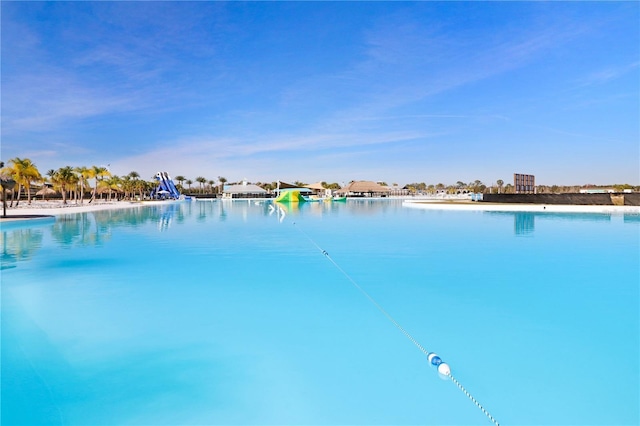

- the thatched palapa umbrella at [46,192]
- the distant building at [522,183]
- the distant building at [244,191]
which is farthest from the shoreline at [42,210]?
the distant building at [244,191]

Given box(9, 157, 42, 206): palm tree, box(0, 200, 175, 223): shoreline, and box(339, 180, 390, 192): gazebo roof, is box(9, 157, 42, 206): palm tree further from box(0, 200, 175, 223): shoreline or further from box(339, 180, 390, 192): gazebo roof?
box(339, 180, 390, 192): gazebo roof

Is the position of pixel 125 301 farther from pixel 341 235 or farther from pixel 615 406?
pixel 341 235

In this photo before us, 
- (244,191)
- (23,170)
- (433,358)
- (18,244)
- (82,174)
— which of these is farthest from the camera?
(244,191)

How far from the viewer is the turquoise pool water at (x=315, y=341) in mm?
3471

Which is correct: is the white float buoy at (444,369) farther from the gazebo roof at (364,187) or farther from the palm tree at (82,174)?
the gazebo roof at (364,187)

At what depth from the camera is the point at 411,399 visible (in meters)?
3.58

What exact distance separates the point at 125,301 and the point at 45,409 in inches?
124

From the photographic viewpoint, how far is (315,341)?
16.1ft

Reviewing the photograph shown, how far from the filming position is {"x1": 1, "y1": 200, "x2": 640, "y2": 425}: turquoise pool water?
347 centimetres

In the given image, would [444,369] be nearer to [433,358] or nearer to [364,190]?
[433,358]

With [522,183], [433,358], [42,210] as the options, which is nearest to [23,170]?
[42,210]

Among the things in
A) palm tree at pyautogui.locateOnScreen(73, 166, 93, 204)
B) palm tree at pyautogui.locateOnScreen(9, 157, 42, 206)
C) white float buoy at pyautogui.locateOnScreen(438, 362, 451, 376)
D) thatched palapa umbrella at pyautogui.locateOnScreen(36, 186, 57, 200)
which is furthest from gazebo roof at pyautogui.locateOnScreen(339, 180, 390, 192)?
white float buoy at pyautogui.locateOnScreen(438, 362, 451, 376)

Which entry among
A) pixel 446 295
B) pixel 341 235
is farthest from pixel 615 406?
pixel 341 235

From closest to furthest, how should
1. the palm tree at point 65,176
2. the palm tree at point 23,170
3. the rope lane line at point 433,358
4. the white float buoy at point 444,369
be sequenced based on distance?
the rope lane line at point 433,358 → the white float buoy at point 444,369 → the palm tree at point 23,170 → the palm tree at point 65,176
